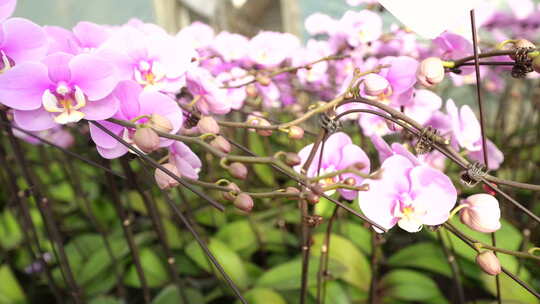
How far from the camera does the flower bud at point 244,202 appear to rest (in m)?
A: 0.25

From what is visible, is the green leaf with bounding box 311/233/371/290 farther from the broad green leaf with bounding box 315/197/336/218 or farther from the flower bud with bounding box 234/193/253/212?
the flower bud with bounding box 234/193/253/212

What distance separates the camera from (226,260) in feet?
1.90

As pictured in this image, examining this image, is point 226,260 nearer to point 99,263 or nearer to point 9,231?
point 99,263

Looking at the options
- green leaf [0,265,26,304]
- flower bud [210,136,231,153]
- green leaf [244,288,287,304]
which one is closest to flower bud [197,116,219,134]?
flower bud [210,136,231,153]

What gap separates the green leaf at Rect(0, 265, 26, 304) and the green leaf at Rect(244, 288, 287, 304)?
1.19 feet

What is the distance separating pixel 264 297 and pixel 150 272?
0.67 feet

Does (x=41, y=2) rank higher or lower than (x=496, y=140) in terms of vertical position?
higher

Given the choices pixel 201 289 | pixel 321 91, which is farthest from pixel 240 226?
pixel 321 91

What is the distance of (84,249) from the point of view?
0.68 meters

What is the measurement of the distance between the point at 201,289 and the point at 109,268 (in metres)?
0.15

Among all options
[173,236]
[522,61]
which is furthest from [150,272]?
[522,61]

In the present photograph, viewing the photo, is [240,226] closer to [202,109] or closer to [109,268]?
[109,268]

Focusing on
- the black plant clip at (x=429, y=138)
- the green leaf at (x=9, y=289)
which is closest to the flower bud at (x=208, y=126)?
the black plant clip at (x=429, y=138)

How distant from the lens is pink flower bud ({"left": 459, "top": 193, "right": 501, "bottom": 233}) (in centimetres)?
27
